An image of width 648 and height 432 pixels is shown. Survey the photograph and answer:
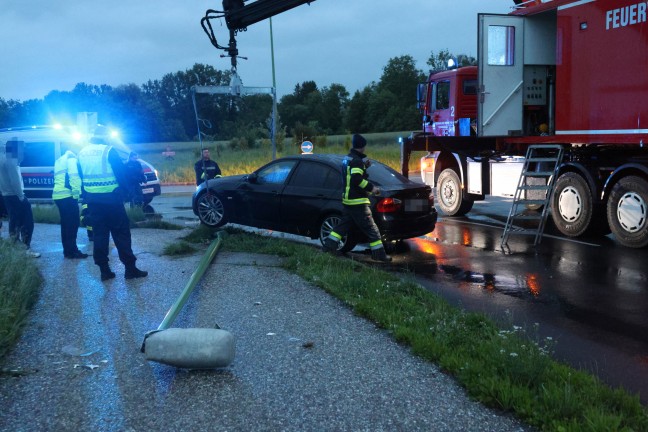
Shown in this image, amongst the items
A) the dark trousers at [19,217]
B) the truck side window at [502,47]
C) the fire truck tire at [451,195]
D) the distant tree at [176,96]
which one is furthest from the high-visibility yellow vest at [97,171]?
the distant tree at [176,96]

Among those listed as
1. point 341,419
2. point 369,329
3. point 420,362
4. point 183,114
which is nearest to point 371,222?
point 369,329

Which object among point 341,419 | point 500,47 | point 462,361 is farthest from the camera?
point 500,47

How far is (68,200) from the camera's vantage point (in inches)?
364

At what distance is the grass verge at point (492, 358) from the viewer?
11.7 feet

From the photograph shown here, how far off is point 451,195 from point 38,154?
420 inches

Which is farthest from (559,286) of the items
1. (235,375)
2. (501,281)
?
(235,375)

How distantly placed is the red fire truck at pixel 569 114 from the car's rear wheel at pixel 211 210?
179 inches

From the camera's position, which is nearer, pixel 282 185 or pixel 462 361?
pixel 462 361

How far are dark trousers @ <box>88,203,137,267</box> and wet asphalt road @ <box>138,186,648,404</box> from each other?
11.2ft

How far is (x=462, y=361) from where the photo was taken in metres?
4.38

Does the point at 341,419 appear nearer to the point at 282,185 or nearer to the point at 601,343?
the point at 601,343

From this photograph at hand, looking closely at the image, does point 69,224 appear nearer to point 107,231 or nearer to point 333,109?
point 107,231

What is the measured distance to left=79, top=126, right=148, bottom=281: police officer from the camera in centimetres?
740

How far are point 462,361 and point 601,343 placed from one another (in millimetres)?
1584
